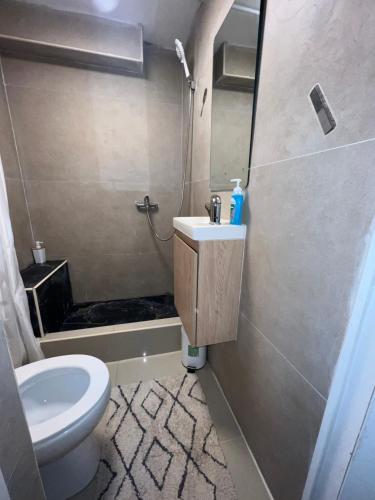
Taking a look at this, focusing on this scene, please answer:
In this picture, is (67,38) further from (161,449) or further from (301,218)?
(161,449)

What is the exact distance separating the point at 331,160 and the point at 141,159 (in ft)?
5.47

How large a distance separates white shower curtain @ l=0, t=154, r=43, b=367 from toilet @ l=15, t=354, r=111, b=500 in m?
0.24

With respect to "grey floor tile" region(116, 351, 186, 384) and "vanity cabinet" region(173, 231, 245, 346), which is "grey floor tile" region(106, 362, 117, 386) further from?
"vanity cabinet" region(173, 231, 245, 346)

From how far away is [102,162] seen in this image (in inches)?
70.9

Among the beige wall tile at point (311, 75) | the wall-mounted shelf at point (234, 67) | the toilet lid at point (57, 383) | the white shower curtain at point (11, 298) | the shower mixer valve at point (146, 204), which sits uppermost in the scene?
the wall-mounted shelf at point (234, 67)

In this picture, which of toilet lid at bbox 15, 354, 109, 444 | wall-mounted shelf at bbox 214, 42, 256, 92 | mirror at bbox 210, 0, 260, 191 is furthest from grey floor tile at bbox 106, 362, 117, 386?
wall-mounted shelf at bbox 214, 42, 256, 92

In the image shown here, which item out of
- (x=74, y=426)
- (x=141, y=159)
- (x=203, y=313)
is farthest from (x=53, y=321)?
(x=141, y=159)

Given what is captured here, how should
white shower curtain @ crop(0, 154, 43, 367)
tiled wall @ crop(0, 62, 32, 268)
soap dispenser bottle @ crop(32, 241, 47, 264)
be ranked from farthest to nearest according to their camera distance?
soap dispenser bottle @ crop(32, 241, 47, 264), tiled wall @ crop(0, 62, 32, 268), white shower curtain @ crop(0, 154, 43, 367)

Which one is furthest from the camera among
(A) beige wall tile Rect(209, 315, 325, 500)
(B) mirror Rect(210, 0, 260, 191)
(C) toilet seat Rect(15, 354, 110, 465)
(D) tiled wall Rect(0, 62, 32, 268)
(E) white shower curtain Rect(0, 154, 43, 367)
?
(D) tiled wall Rect(0, 62, 32, 268)

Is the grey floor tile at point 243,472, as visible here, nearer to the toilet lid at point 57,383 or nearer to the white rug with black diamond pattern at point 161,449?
the white rug with black diamond pattern at point 161,449

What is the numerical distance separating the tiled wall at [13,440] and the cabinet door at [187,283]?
664 millimetres

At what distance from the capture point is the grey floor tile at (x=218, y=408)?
108 cm

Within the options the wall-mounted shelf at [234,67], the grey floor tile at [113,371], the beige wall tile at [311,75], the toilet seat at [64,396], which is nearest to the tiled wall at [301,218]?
the beige wall tile at [311,75]

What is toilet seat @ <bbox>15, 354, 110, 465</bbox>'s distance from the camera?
733 millimetres
